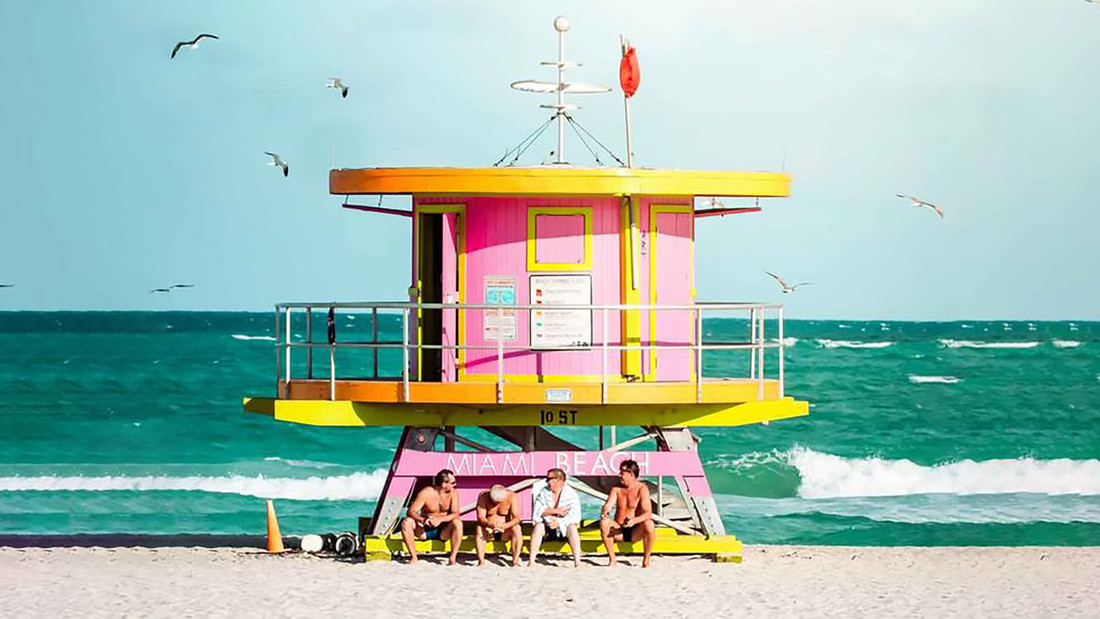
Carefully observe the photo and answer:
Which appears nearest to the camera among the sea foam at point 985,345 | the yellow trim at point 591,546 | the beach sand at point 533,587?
the beach sand at point 533,587

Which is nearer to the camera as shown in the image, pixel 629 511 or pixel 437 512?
pixel 629 511

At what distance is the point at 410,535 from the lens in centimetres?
2323

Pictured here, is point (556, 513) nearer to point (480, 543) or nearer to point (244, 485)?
point (480, 543)

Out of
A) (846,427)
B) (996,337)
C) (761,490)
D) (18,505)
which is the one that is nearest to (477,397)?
(18,505)

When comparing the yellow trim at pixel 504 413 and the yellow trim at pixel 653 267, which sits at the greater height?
the yellow trim at pixel 653 267

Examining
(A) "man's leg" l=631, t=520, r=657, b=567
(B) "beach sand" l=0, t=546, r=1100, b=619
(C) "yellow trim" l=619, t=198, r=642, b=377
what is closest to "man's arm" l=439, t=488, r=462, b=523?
(B) "beach sand" l=0, t=546, r=1100, b=619

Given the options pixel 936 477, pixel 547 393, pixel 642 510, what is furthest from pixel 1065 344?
pixel 547 393

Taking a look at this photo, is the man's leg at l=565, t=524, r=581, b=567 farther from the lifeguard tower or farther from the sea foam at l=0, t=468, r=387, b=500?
the sea foam at l=0, t=468, r=387, b=500

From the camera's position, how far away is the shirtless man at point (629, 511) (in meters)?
23.1

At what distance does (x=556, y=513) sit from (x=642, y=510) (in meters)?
0.95

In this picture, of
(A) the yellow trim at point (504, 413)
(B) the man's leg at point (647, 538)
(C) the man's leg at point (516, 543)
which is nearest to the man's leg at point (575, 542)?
(C) the man's leg at point (516, 543)

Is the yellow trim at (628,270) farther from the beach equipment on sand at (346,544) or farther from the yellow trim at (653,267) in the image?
the beach equipment on sand at (346,544)

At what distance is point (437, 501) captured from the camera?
2339 cm

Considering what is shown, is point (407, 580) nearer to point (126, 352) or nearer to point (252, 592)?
point (252, 592)
